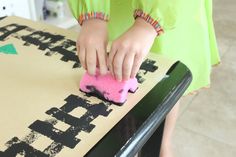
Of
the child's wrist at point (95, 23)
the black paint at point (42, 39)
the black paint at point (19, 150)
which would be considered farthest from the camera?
the black paint at point (42, 39)

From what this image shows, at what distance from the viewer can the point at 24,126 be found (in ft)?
1.33

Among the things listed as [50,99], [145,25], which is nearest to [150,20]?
[145,25]

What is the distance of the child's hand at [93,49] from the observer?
43 cm

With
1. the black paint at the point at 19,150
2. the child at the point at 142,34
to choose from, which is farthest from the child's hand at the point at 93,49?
the black paint at the point at 19,150

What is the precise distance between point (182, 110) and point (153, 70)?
0.74 meters

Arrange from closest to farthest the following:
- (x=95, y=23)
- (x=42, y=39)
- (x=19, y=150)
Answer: (x=19, y=150)
(x=95, y=23)
(x=42, y=39)

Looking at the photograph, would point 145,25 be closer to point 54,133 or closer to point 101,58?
point 101,58

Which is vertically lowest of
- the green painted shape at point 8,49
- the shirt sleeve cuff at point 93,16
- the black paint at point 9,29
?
the green painted shape at point 8,49

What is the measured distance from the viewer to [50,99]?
45cm

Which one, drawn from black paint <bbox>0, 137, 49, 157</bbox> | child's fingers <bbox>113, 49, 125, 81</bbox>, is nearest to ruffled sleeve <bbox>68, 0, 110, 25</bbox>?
child's fingers <bbox>113, 49, 125, 81</bbox>

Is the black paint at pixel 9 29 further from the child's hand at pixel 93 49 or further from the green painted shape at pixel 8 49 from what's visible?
the child's hand at pixel 93 49

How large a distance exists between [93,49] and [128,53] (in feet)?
0.17

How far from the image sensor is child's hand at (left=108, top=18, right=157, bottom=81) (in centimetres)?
41

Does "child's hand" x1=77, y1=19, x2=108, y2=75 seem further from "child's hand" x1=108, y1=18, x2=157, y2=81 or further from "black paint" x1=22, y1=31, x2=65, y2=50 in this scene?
"black paint" x1=22, y1=31, x2=65, y2=50
